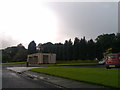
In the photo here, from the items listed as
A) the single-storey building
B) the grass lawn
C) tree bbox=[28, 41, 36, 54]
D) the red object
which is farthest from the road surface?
tree bbox=[28, 41, 36, 54]

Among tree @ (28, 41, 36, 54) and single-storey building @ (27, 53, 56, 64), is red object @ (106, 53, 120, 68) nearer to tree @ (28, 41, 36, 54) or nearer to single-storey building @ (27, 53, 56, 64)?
single-storey building @ (27, 53, 56, 64)

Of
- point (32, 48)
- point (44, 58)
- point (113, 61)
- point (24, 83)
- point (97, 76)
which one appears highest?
point (32, 48)

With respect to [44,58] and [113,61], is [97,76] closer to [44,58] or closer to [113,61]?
[113,61]

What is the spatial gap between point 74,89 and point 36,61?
6045cm

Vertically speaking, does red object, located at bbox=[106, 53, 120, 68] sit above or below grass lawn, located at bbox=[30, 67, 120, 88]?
above

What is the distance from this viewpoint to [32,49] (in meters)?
113

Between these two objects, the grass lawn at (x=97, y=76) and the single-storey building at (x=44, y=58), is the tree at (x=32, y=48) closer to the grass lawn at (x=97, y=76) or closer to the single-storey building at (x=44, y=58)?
the single-storey building at (x=44, y=58)

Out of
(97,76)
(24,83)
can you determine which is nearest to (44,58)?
(97,76)

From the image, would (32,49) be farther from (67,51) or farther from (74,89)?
(74,89)

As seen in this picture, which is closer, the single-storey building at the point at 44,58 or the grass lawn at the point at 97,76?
the grass lawn at the point at 97,76

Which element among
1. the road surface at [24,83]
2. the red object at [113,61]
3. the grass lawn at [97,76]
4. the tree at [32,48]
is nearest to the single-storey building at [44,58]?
the tree at [32,48]

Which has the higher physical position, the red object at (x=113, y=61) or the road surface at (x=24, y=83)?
the red object at (x=113, y=61)

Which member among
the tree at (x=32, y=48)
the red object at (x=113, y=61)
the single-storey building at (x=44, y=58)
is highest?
the tree at (x=32, y=48)

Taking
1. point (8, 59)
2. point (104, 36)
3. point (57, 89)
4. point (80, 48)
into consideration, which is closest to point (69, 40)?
point (104, 36)
